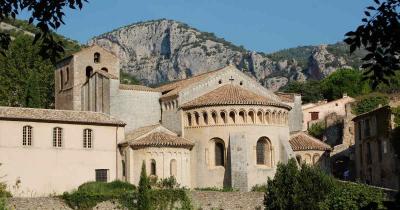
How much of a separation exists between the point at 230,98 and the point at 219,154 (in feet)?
15.5

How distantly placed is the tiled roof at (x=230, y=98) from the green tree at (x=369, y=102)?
33.1 meters

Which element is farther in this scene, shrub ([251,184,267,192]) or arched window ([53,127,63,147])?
shrub ([251,184,267,192])

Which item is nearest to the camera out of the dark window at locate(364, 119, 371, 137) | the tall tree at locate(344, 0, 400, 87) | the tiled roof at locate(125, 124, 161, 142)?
the tall tree at locate(344, 0, 400, 87)

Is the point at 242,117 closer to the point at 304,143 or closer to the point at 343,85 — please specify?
the point at 304,143

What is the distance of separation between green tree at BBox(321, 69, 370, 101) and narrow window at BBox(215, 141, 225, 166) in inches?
2317

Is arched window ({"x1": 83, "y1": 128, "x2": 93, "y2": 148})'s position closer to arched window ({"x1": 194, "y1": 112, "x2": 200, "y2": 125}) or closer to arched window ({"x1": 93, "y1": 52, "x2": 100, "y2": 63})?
arched window ({"x1": 194, "y1": 112, "x2": 200, "y2": 125})

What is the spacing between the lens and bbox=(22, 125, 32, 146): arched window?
51.5 m

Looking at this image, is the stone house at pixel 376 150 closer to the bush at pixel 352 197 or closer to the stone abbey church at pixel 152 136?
the stone abbey church at pixel 152 136

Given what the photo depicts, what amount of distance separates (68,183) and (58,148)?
9.10 feet

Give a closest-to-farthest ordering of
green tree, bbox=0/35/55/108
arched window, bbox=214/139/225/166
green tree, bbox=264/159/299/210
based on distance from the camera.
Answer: green tree, bbox=264/159/299/210 < arched window, bbox=214/139/225/166 < green tree, bbox=0/35/55/108

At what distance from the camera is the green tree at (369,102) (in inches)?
3445

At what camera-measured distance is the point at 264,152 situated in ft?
187

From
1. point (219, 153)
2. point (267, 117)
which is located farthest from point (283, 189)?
point (267, 117)

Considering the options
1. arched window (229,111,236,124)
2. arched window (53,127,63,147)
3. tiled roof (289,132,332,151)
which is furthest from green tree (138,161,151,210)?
tiled roof (289,132,332,151)
